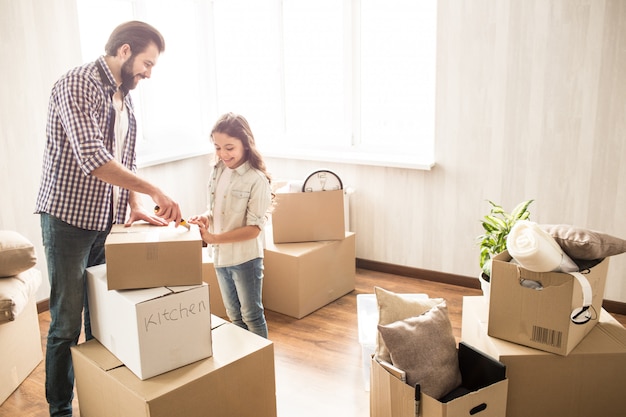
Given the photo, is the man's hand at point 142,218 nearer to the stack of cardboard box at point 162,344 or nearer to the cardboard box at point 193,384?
the stack of cardboard box at point 162,344

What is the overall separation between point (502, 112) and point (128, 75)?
215 cm

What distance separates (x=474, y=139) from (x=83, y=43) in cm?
244

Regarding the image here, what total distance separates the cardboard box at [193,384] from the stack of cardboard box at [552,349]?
84 cm

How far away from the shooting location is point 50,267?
2.07 m

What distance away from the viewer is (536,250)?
1889 mm

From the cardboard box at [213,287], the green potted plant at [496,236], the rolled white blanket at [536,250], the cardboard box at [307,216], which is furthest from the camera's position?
the cardboard box at [307,216]

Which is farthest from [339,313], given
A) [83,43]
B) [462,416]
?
[83,43]

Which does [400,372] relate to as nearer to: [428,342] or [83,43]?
[428,342]

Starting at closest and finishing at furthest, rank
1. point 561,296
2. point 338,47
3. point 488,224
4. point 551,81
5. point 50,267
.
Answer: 1. point 561,296
2. point 50,267
3. point 488,224
4. point 551,81
5. point 338,47

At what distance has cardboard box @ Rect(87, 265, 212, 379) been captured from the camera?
5.92 ft

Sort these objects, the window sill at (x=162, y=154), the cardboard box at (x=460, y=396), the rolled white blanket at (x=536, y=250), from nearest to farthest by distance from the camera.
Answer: the cardboard box at (x=460, y=396)
the rolled white blanket at (x=536, y=250)
the window sill at (x=162, y=154)

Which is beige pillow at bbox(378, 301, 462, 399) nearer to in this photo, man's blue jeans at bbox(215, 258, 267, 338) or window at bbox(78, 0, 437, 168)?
man's blue jeans at bbox(215, 258, 267, 338)

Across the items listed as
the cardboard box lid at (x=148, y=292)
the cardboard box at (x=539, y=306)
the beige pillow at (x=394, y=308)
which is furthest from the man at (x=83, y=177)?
the cardboard box at (x=539, y=306)

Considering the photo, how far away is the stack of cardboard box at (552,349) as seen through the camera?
77.6 inches
